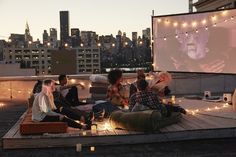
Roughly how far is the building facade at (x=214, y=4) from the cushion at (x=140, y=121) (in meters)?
15.9

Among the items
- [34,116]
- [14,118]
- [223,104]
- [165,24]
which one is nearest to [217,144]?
[34,116]

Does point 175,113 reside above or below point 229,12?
below

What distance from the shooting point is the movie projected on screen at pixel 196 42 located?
1577cm

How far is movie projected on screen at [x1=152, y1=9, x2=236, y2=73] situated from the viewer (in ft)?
51.7

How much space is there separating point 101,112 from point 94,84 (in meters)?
5.74

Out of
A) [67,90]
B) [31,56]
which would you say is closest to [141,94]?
[67,90]

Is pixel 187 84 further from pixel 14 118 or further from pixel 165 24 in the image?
pixel 14 118

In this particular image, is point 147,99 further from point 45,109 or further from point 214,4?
point 214,4

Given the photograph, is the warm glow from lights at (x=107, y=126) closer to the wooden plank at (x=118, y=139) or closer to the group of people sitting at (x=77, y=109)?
the group of people sitting at (x=77, y=109)

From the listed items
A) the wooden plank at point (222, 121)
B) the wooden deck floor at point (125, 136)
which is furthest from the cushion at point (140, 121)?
the wooden plank at point (222, 121)

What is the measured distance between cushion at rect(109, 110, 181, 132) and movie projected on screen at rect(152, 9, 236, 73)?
7.30 meters

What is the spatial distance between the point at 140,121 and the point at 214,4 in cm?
2186

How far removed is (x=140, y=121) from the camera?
8.69m

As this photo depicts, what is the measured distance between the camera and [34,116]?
9008 mm
